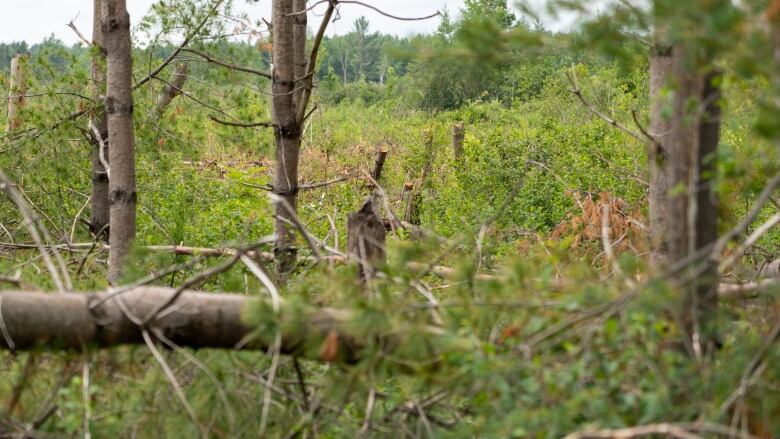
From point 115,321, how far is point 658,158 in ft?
6.49

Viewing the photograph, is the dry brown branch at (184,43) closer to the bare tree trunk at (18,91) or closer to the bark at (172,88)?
the bark at (172,88)

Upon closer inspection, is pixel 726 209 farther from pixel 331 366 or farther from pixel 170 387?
pixel 170 387

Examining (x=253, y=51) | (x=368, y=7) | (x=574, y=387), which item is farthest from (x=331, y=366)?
(x=253, y=51)

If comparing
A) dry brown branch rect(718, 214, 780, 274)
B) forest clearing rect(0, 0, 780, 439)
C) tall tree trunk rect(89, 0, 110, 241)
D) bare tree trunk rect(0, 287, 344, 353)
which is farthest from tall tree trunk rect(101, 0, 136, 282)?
dry brown branch rect(718, 214, 780, 274)

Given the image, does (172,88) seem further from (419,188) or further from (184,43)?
(419,188)

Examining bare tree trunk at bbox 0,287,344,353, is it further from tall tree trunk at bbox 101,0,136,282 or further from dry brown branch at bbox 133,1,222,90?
dry brown branch at bbox 133,1,222,90

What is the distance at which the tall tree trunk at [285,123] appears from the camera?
4762 mm

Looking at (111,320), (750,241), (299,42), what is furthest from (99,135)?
(750,241)

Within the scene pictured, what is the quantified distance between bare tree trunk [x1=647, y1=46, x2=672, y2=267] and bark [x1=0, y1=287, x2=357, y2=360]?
116cm

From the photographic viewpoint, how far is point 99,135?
5.78 m

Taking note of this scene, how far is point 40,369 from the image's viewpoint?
311 cm

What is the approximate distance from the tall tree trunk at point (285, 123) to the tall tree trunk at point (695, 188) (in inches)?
99.7

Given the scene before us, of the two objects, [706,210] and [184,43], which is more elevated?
[184,43]

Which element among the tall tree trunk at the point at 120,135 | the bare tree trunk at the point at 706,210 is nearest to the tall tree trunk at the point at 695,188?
the bare tree trunk at the point at 706,210
